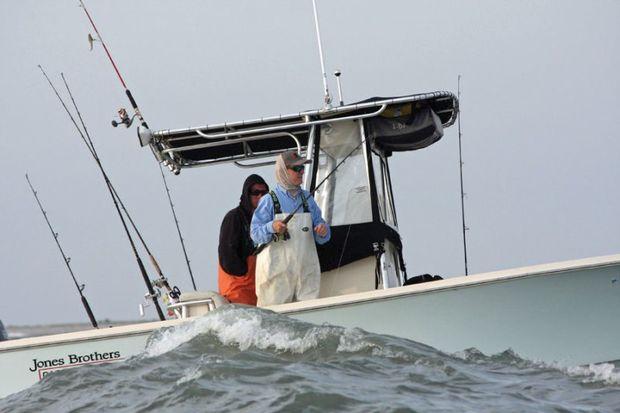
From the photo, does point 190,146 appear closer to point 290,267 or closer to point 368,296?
point 290,267

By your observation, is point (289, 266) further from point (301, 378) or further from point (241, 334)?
point (301, 378)

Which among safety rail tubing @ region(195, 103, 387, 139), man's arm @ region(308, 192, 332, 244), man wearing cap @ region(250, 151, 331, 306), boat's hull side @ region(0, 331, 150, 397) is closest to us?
boat's hull side @ region(0, 331, 150, 397)

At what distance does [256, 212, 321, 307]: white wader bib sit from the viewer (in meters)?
9.07

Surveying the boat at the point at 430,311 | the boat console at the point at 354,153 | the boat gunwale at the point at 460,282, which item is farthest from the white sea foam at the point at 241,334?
the boat console at the point at 354,153

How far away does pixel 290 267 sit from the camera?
909 cm

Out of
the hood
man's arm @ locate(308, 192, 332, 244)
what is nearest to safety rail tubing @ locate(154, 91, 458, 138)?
the hood

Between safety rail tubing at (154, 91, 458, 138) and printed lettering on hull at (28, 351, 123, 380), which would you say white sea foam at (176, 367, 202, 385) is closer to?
printed lettering on hull at (28, 351, 123, 380)

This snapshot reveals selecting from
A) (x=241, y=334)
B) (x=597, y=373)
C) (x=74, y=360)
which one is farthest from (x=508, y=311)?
(x=74, y=360)

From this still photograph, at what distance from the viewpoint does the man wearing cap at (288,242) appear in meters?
9.06

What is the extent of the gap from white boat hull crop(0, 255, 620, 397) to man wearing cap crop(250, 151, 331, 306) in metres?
0.52

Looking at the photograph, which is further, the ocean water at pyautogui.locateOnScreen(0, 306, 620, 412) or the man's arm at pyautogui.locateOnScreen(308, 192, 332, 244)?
the man's arm at pyautogui.locateOnScreen(308, 192, 332, 244)

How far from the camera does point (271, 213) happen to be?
358 inches

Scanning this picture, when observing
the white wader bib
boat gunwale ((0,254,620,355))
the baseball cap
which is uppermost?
the baseball cap

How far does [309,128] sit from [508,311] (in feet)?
8.80
